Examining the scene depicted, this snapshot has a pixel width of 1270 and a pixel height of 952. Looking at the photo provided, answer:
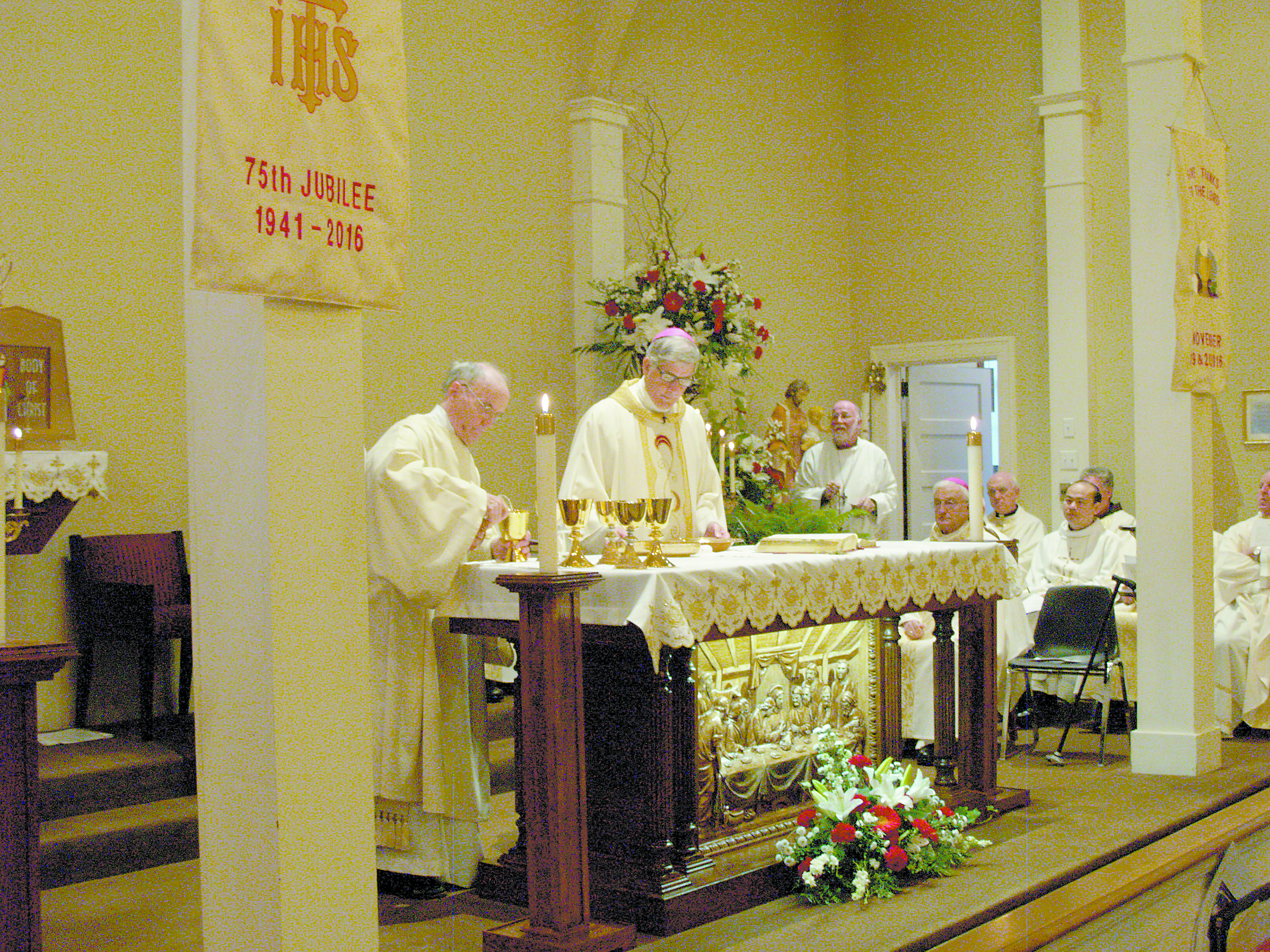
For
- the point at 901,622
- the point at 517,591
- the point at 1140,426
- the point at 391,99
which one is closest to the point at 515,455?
the point at 901,622

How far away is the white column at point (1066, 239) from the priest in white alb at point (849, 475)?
1743mm

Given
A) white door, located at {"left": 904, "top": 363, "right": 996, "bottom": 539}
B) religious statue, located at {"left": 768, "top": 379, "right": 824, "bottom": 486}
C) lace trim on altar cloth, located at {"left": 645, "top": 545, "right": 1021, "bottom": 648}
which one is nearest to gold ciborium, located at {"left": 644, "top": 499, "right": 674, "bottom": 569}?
lace trim on altar cloth, located at {"left": 645, "top": 545, "right": 1021, "bottom": 648}

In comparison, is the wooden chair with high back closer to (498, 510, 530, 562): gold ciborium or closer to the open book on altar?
(498, 510, 530, 562): gold ciborium

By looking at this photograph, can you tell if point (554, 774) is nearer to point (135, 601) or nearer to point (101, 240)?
point (135, 601)

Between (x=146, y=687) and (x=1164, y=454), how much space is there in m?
4.79

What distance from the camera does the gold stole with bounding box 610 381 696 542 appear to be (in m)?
5.21

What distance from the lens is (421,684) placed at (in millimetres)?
4449

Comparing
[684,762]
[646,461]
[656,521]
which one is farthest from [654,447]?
[684,762]

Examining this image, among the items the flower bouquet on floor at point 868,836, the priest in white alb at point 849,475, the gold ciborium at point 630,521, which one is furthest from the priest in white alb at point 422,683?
the priest in white alb at point 849,475

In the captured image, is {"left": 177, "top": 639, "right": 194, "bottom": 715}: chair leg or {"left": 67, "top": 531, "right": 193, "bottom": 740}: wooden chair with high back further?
{"left": 177, "top": 639, "right": 194, "bottom": 715}: chair leg

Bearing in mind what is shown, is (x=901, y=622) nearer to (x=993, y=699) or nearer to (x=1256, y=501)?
(x=993, y=699)

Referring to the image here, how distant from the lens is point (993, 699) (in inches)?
211

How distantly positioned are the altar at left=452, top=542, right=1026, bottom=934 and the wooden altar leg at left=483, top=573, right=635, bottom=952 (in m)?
0.08

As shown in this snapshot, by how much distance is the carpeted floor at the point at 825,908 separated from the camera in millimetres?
3895
